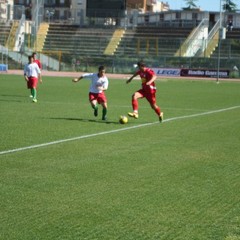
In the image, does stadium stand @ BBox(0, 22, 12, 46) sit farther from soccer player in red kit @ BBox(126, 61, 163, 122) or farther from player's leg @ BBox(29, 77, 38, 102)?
soccer player in red kit @ BBox(126, 61, 163, 122)

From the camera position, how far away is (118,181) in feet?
29.3

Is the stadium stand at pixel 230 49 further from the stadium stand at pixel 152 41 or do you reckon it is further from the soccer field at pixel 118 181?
the soccer field at pixel 118 181

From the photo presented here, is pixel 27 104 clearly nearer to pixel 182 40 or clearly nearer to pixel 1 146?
pixel 1 146

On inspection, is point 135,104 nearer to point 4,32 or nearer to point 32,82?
point 32,82

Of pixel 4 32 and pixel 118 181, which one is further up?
pixel 4 32

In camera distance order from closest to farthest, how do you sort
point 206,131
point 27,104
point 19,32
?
1. point 206,131
2. point 27,104
3. point 19,32

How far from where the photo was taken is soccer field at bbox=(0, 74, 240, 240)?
660 centimetres

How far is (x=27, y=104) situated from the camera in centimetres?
2433

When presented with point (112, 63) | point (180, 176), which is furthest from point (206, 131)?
point (112, 63)

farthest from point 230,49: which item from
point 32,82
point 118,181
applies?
point 118,181

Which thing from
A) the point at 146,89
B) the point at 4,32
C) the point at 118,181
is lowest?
the point at 118,181

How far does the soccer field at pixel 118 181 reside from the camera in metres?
6.60

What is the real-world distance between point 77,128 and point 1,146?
13.4ft

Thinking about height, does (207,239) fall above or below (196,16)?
below
